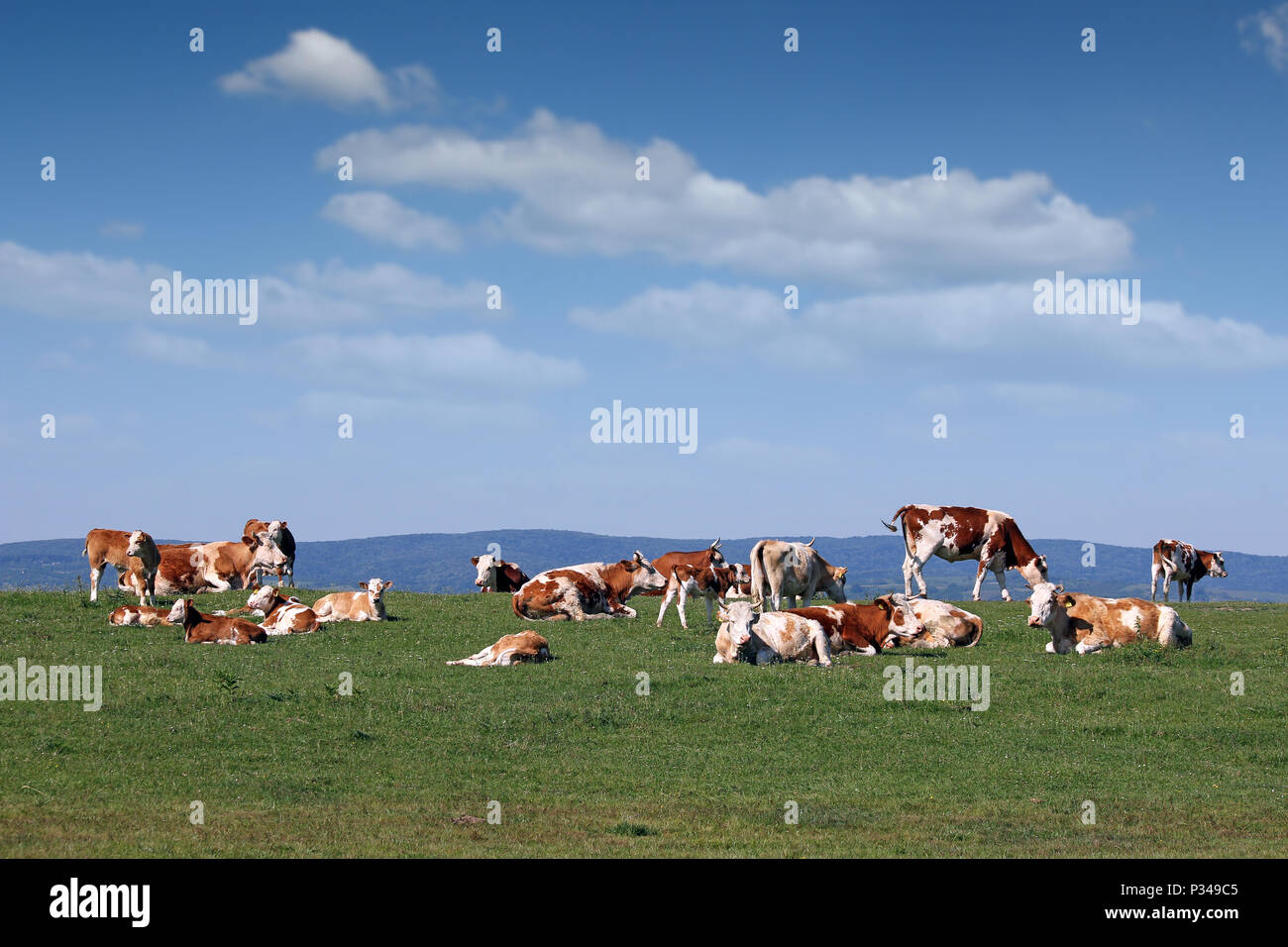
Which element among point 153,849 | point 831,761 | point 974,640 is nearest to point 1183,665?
point 974,640

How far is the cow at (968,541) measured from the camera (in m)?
37.6

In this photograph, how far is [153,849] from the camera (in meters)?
11.0

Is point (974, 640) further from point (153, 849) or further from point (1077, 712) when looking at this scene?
point (153, 849)

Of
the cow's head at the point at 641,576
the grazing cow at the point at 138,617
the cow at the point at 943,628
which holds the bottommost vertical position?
the cow at the point at 943,628

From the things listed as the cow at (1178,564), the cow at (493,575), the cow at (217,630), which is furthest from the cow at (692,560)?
the cow at (1178,564)

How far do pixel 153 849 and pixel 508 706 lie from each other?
Result: 7.82 metres

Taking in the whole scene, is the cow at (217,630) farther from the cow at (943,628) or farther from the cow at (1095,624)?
the cow at (1095,624)

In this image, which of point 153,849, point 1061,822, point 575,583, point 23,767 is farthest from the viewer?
point 575,583

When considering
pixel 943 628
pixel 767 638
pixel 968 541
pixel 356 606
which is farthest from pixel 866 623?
pixel 968 541

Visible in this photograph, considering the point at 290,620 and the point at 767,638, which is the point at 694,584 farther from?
the point at 290,620

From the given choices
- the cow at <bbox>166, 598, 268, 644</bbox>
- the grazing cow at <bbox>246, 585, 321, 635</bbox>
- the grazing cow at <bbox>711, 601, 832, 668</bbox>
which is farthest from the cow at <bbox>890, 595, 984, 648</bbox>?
the cow at <bbox>166, 598, 268, 644</bbox>

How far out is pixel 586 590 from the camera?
30.4 meters

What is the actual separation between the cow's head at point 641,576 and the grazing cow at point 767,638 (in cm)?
889
